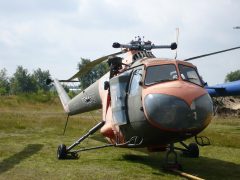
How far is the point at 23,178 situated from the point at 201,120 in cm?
449

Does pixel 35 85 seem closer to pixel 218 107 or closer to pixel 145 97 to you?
pixel 218 107

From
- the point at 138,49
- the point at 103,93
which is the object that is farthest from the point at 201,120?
the point at 103,93

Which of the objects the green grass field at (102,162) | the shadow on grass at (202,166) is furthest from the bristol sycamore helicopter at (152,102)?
the shadow on grass at (202,166)

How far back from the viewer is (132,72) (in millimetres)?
9648

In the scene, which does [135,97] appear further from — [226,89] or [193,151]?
[226,89]

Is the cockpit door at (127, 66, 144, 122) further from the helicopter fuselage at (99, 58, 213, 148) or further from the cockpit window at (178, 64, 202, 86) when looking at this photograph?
the cockpit window at (178, 64, 202, 86)

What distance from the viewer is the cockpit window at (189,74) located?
8971 mm

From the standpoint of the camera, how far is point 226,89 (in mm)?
21016

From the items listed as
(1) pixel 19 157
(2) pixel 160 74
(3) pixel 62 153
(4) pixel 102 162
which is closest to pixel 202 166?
(4) pixel 102 162

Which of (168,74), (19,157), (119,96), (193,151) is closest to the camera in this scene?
(168,74)

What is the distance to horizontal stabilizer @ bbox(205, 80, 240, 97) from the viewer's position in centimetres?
2059

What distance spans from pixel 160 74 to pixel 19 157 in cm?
574

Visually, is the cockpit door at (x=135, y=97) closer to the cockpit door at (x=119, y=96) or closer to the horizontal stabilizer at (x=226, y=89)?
the cockpit door at (x=119, y=96)

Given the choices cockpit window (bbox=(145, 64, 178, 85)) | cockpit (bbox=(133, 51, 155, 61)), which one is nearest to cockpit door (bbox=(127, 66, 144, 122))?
cockpit window (bbox=(145, 64, 178, 85))
